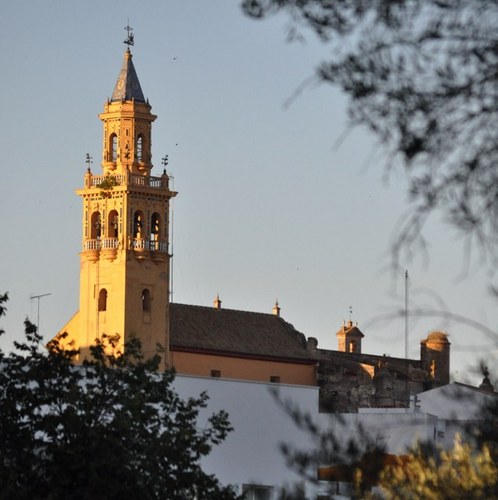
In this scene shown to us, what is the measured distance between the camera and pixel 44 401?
22.4 m

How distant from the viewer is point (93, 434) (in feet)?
69.3

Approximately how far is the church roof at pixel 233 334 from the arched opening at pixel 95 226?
5443mm

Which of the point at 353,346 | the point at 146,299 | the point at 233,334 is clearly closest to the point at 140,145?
the point at 146,299

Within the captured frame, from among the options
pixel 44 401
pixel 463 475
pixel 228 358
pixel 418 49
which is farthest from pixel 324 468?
pixel 228 358

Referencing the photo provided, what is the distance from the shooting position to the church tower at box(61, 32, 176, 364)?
74.4 m

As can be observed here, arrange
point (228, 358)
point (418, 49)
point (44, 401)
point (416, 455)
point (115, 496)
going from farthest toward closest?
point (228, 358) < point (44, 401) < point (115, 496) < point (416, 455) < point (418, 49)

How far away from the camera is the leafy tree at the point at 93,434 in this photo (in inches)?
818

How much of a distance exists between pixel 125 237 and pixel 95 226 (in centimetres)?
165

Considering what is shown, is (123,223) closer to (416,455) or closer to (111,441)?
(111,441)

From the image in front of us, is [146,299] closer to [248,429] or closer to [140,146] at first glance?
[140,146]

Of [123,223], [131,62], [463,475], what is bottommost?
[463,475]

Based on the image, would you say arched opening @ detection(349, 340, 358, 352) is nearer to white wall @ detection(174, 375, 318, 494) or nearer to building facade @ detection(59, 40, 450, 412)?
building facade @ detection(59, 40, 450, 412)

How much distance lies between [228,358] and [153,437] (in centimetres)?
5835

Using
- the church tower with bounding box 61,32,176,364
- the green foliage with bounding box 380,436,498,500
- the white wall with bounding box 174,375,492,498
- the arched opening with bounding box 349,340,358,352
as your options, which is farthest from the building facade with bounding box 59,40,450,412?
the green foliage with bounding box 380,436,498,500
